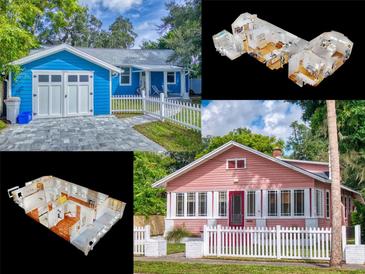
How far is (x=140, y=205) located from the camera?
26.2 ft

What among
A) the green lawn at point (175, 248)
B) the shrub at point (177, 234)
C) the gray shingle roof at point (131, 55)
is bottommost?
the green lawn at point (175, 248)

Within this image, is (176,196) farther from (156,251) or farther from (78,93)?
(78,93)

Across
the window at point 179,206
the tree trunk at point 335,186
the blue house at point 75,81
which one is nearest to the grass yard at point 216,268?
the tree trunk at point 335,186

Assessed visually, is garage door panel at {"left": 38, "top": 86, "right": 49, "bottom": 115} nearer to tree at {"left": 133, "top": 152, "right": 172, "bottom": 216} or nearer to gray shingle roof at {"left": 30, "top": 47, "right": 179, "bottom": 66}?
gray shingle roof at {"left": 30, "top": 47, "right": 179, "bottom": 66}

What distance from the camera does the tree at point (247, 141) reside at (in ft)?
26.6

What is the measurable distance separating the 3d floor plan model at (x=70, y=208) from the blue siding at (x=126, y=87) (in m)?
1.00

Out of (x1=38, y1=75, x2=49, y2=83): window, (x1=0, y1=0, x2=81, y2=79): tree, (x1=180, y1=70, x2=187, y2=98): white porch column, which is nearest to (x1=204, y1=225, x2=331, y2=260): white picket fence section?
(x1=180, y1=70, x2=187, y2=98): white porch column

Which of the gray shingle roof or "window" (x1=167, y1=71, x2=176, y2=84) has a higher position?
the gray shingle roof

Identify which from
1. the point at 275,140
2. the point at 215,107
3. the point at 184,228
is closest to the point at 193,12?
the point at 215,107

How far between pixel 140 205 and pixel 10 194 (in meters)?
1.28

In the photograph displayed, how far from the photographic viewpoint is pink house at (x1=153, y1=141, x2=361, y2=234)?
26.2 ft

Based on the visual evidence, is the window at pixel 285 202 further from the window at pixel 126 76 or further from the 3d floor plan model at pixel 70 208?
the window at pixel 126 76

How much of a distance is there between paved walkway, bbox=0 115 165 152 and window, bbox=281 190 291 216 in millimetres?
1337

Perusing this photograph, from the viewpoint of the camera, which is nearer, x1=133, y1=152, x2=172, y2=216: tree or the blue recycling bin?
the blue recycling bin
